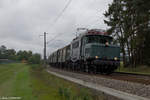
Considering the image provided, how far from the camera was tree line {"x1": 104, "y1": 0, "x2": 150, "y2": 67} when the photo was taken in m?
30.2

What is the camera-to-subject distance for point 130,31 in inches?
1284

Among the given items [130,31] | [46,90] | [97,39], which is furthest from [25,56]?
[46,90]

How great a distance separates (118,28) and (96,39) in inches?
822

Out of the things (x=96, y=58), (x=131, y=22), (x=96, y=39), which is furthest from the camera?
(x=131, y=22)

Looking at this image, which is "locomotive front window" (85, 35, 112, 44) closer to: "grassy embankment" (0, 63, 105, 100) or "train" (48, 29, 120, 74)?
"train" (48, 29, 120, 74)

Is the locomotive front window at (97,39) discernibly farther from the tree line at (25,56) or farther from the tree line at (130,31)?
the tree line at (25,56)

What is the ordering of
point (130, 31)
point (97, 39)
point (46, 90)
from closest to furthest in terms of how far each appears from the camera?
point (46, 90) → point (97, 39) → point (130, 31)

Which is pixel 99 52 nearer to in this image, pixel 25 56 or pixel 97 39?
pixel 97 39

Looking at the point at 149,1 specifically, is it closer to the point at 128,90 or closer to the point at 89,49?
the point at 89,49

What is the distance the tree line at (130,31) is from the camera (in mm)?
30208

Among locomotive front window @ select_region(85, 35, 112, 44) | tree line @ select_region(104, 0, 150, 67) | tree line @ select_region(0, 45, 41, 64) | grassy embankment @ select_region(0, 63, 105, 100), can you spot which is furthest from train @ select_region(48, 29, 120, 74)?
tree line @ select_region(0, 45, 41, 64)

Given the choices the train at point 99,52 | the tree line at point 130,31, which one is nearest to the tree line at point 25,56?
the tree line at point 130,31

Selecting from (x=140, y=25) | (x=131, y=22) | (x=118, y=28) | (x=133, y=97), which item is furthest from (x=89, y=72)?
(x=118, y=28)

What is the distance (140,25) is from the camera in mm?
30094
